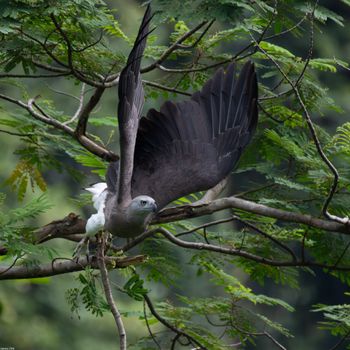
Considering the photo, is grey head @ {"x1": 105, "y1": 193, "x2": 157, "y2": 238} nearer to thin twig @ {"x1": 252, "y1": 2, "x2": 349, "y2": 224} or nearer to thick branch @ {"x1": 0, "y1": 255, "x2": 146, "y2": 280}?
thick branch @ {"x1": 0, "y1": 255, "x2": 146, "y2": 280}

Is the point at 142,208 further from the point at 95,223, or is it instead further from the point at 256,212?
the point at 256,212

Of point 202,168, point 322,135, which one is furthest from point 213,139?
point 322,135

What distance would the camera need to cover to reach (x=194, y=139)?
5.16 metres

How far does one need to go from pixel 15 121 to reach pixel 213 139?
1.11 m

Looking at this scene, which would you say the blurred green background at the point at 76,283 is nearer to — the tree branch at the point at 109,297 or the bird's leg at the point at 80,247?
the bird's leg at the point at 80,247

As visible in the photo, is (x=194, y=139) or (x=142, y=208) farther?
(x=194, y=139)

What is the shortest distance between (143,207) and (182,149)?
1.61 feet

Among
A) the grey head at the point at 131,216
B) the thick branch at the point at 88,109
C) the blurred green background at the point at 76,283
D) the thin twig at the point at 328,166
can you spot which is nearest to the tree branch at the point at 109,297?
the grey head at the point at 131,216

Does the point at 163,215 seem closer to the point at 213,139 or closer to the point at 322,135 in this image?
the point at 213,139

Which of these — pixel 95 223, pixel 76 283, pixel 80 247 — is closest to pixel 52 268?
pixel 80 247

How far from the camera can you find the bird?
4.91m

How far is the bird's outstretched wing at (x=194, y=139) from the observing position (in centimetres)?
500

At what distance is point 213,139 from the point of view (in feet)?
17.2

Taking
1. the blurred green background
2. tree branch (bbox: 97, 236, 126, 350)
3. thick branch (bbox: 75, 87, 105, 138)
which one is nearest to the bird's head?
tree branch (bbox: 97, 236, 126, 350)
